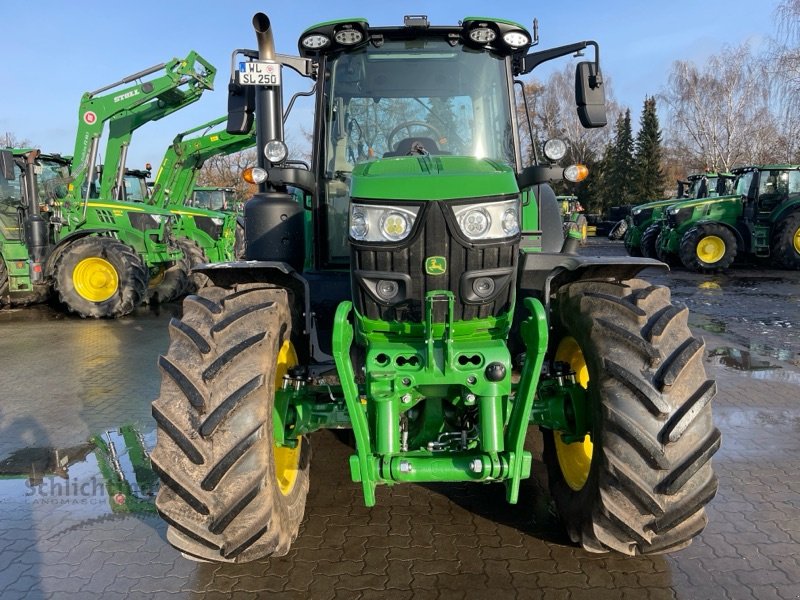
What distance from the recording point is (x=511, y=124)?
406cm

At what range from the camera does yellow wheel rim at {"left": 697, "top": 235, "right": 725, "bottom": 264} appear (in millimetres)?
16625

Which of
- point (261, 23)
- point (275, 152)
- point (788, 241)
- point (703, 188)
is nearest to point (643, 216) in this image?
point (703, 188)

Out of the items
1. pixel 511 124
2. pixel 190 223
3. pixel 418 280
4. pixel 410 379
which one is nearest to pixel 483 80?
pixel 511 124

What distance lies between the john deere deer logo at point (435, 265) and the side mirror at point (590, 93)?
1614 millimetres

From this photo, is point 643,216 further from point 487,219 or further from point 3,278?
point 487,219

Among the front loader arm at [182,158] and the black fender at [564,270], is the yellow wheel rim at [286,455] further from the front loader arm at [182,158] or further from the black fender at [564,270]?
the front loader arm at [182,158]

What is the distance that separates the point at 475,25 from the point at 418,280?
1.79 metres

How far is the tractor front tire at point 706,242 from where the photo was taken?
16453 millimetres

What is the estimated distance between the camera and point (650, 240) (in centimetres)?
1958

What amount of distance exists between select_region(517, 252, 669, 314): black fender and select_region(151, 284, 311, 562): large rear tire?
4.56 feet

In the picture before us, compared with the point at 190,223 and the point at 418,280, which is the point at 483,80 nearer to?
the point at 418,280

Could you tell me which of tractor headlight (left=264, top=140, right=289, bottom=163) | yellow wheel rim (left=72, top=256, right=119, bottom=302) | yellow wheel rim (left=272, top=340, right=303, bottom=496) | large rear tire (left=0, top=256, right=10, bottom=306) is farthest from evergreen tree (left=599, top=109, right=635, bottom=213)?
yellow wheel rim (left=272, top=340, right=303, bottom=496)

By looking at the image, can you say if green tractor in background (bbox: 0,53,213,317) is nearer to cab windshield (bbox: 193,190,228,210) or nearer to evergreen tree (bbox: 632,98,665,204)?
cab windshield (bbox: 193,190,228,210)

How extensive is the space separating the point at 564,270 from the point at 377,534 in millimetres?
1668
